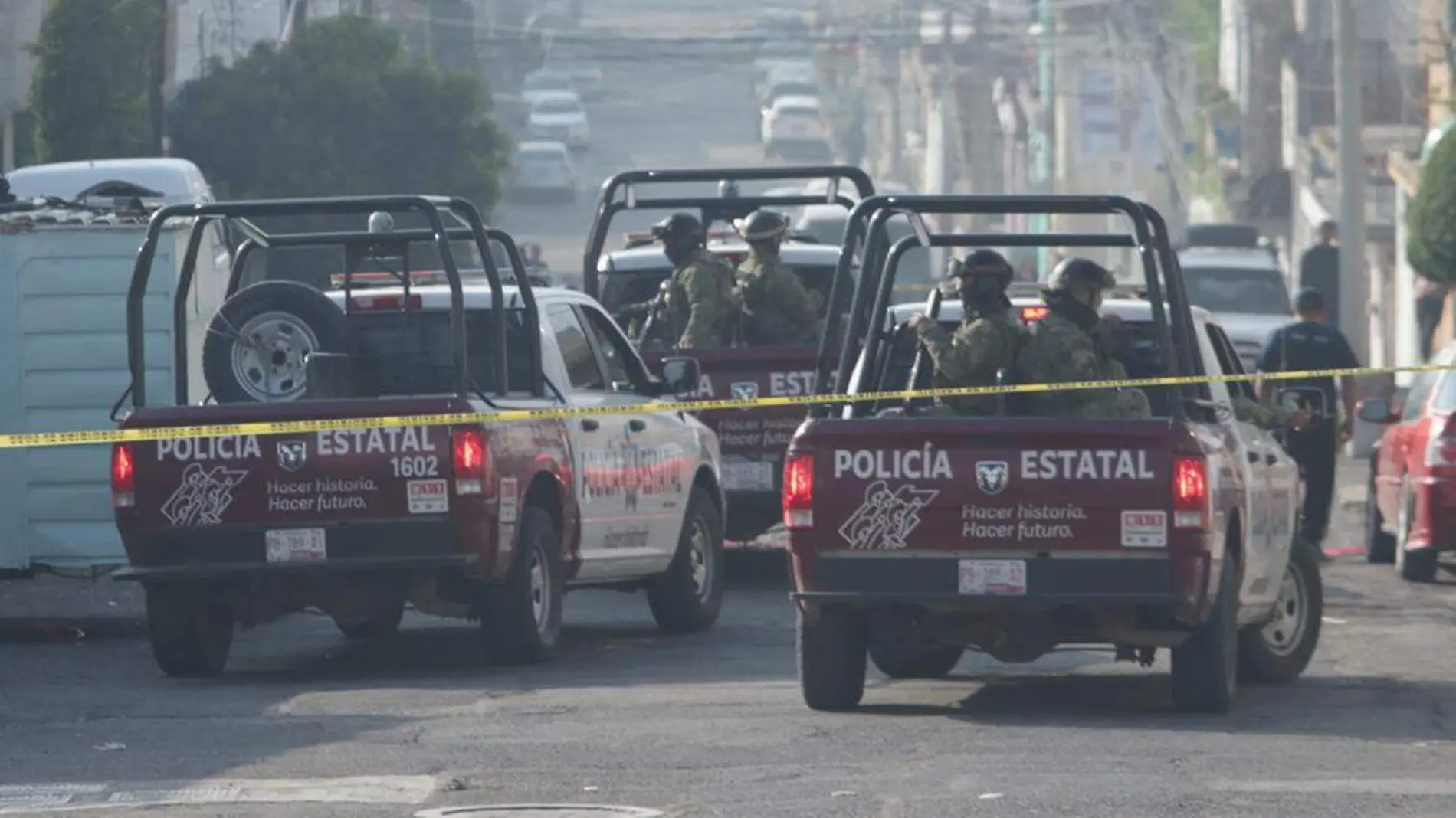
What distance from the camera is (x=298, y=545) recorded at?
12.8m

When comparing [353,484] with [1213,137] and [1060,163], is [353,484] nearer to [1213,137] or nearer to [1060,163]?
[1213,137]

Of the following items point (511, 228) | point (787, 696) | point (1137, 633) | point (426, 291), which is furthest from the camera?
point (511, 228)

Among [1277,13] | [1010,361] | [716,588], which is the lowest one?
[716,588]

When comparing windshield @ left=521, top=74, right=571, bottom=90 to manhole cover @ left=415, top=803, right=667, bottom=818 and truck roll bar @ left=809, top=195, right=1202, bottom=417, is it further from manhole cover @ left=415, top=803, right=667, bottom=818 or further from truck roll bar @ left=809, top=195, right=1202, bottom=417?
manhole cover @ left=415, top=803, right=667, bottom=818

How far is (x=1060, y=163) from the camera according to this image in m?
A: 84.3

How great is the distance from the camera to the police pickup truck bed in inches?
500

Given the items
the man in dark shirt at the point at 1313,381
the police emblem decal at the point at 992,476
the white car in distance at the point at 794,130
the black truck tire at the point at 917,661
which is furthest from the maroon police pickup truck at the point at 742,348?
the white car in distance at the point at 794,130

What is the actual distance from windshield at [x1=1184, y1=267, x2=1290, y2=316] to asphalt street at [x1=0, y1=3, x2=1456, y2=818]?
1627 centimetres

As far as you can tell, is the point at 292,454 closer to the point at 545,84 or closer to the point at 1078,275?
the point at 1078,275

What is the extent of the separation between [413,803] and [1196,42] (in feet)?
231

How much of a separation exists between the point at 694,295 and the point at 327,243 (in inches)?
180

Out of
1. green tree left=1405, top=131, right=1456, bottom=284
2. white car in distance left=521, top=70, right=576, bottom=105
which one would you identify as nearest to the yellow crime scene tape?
green tree left=1405, top=131, right=1456, bottom=284

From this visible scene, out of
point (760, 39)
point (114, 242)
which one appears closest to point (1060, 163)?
point (760, 39)

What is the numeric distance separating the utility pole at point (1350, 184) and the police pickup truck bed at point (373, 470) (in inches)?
839
